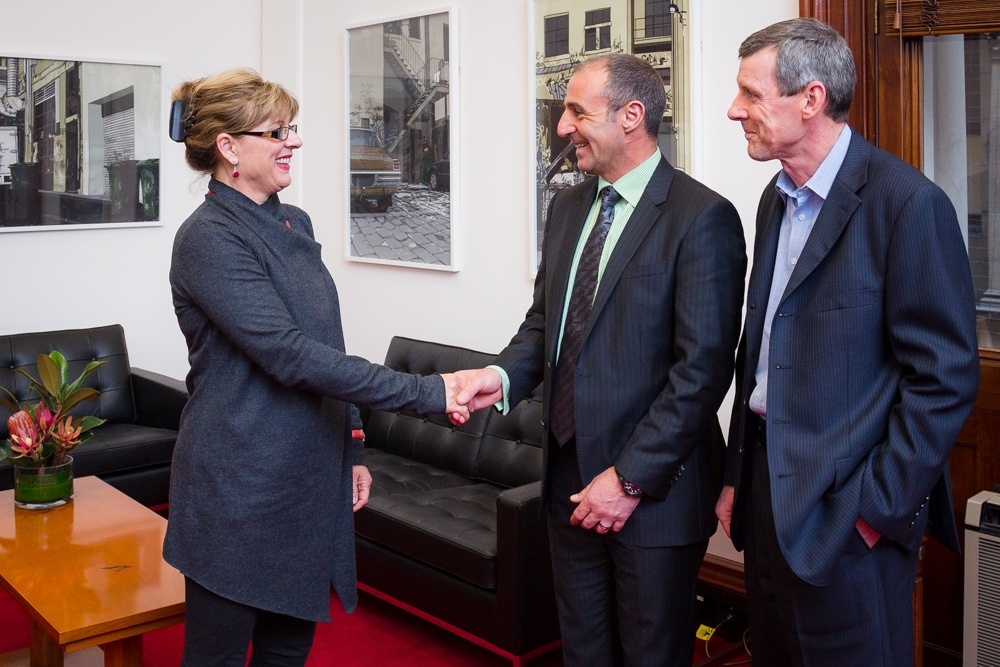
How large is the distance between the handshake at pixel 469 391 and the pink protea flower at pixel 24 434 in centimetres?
178

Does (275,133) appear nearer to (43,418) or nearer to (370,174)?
(43,418)

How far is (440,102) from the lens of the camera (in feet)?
15.7

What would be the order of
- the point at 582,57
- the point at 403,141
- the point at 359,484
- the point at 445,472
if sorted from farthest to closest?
the point at 403,141 → the point at 445,472 → the point at 582,57 → the point at 359,484

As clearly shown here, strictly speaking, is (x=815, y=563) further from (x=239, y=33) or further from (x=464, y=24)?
(x=239, y=33)

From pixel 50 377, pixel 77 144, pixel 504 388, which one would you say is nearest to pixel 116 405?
pixel 77 144

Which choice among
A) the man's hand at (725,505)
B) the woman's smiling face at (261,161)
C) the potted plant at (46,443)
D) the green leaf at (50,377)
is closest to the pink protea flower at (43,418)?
the potted plant at (46,443)

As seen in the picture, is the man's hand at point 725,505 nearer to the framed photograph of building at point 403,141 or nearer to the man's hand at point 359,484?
the man's hand at point 359,484

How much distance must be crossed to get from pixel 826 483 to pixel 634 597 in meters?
0.55

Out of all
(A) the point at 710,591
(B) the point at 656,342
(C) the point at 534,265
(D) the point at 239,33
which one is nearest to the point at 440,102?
(C) the point at 534,265

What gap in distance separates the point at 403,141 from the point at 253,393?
3031 millimetres

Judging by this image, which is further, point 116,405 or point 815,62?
point 116,405

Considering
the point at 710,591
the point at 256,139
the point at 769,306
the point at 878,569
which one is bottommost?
the point at 710,591

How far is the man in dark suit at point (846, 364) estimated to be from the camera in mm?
1815

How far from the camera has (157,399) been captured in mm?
5230
